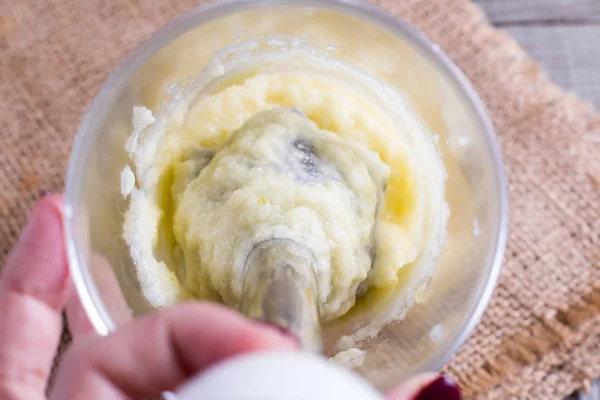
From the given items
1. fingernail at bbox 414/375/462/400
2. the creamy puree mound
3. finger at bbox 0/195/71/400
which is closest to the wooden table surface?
the creamy puree mound

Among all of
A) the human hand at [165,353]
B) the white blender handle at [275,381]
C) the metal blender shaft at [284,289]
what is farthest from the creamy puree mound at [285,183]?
the white blender handle at [275,381]

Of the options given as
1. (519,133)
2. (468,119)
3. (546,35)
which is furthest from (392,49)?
(546,35)

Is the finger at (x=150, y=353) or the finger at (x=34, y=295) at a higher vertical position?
the finger at (x=34, y=295)

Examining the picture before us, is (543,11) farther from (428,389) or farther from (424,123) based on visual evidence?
(428,389)

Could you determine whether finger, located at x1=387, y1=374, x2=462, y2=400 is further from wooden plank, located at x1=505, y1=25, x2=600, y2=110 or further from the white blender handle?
wooden plank, located at x1=505, y1=25, x2=600, y2=110

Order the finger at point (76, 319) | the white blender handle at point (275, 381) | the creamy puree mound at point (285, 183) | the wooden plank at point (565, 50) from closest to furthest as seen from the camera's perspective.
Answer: the white blender handle at point (275, 381) → the creamy puree mound at point (285, 183) → the finger at point (76, 319) → the wooden plank at point (565, 50)

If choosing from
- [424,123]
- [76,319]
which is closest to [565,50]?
[424,123]

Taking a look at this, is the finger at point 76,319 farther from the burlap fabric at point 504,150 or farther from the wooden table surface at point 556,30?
A: the wooden table surface at point 556,30
